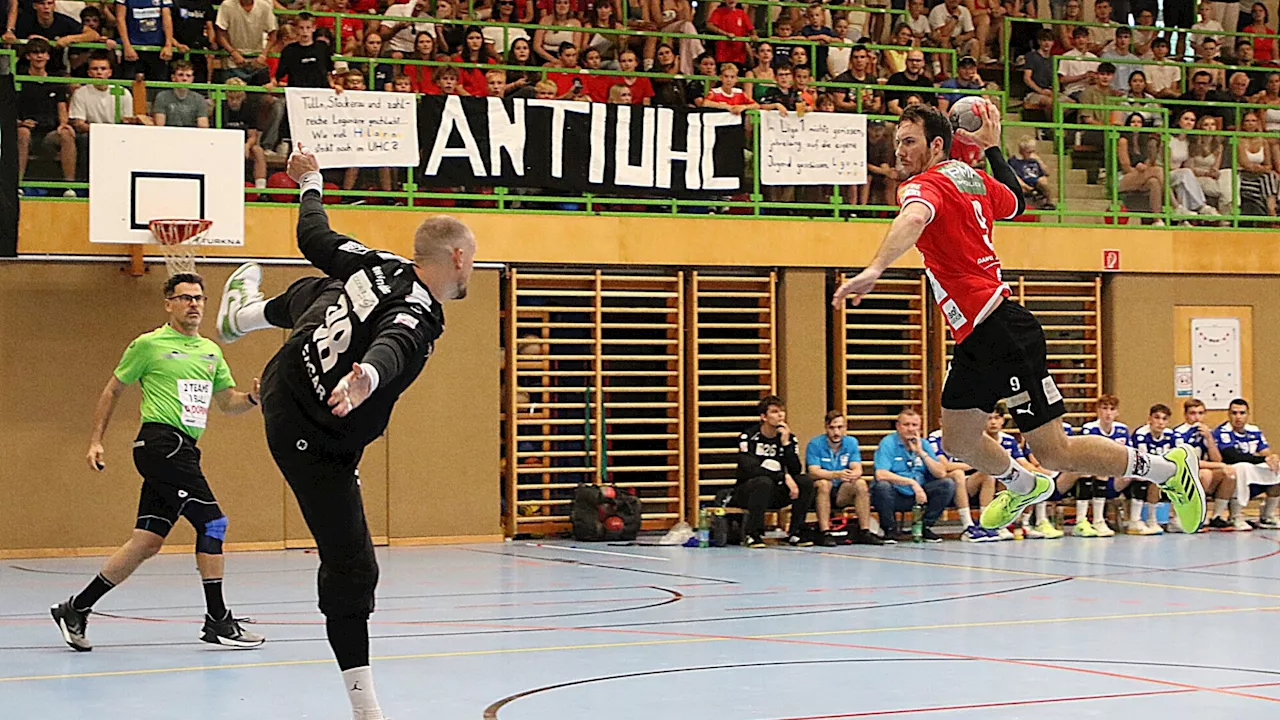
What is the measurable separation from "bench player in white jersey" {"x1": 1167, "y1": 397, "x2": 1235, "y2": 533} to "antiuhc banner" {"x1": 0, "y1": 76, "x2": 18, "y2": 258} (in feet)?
43.8

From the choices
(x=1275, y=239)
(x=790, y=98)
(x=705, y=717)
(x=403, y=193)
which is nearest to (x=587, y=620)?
(x=705, y=717)

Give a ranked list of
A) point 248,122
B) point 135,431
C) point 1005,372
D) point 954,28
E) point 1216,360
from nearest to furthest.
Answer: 1. point 1005,372
2. point 248,122
3. point 135,431
4. point 1216,360
5. point 954,28

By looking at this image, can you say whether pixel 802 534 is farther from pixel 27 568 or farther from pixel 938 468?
pixel 27 568

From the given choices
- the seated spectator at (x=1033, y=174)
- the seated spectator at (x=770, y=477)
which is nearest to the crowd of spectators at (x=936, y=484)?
the seated spectator at (x=770, y=477)

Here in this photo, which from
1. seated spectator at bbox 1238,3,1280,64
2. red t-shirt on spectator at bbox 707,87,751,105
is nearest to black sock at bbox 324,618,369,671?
red t-shirt on spectator at bbox 707,87,751,105

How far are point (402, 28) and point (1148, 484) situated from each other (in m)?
10.4

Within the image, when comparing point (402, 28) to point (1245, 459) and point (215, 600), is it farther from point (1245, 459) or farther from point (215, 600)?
point (1245, 459)

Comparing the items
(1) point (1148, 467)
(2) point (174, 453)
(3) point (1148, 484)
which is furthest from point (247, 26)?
(1) point (1148, 467)

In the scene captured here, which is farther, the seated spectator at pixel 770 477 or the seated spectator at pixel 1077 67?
the seated spectator at pixel 1077 67

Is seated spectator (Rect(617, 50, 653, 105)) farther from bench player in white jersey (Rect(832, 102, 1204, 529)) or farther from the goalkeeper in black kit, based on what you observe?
the goalkeeper in black kit

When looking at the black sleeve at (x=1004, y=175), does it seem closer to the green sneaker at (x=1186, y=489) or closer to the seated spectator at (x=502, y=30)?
the green sneaker at (x=1186, y=489)

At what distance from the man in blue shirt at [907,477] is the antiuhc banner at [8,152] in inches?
375

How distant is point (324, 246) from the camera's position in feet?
21.1

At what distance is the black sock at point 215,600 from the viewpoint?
983 cm
